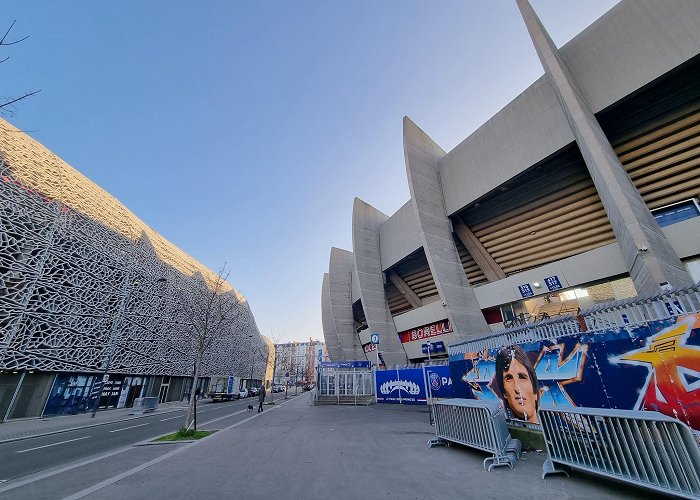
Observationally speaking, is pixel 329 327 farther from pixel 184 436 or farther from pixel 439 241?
pixel 184 436

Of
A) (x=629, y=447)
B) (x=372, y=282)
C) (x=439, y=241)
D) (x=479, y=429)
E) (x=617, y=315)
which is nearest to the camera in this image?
(x=629, y=447)

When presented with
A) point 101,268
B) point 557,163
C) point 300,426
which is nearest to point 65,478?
point 300,426

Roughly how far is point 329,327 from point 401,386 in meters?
32.1

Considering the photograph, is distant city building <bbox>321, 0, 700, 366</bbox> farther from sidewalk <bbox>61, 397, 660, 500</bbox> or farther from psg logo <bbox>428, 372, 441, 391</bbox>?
sidewalk <bbox>61, 397, 660, 500</bbox>

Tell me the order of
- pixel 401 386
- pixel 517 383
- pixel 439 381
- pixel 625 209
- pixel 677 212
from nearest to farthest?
pixel 517 383, pixel 625 209, pixel 677 212, pixel 439 381, pixel 401 386

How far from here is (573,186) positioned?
17.9 metres

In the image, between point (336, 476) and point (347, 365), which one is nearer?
point (336, 476)

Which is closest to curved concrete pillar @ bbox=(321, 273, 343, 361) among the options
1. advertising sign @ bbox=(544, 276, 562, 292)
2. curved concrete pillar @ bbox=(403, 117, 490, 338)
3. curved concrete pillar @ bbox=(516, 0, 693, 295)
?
curved concrete pillar @ bbox=(403, 117, 490, 338)

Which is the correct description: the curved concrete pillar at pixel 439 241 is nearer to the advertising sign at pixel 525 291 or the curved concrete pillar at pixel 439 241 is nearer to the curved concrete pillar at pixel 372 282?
the advertising sign at pixel 525 291

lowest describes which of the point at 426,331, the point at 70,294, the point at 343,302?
the point at 426,331

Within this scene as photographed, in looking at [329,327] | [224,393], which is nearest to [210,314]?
[224,393]

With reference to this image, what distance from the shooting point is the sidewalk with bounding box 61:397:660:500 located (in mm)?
4531

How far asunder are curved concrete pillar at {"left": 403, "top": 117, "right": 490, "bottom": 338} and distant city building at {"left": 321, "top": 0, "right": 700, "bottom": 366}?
0.11 meters

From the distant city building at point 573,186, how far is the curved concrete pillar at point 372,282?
362 cm
